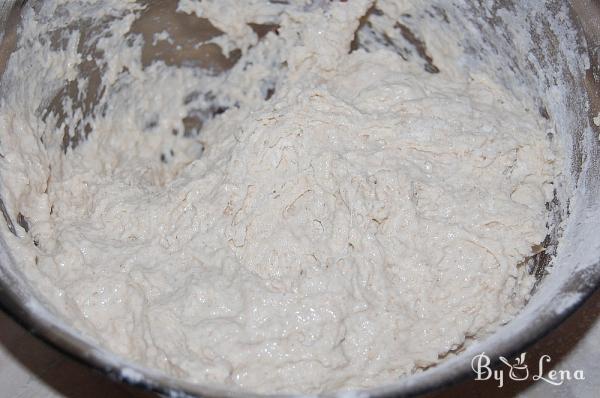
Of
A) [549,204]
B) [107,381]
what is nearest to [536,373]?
[549,204]

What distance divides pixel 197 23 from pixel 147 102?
33 centimetres

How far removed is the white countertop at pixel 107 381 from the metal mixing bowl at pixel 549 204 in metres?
0.38

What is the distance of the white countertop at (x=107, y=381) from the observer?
6.36ft

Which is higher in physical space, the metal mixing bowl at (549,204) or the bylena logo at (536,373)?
the metal mixing bowl at (549,204)

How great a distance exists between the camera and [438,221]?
1830 mm

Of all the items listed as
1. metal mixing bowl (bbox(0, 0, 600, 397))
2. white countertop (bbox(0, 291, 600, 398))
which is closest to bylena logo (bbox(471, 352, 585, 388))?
white countertop (bbox(0, 291, 600, 398))

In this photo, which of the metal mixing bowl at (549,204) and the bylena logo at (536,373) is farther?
the bylena logo at (536,373)

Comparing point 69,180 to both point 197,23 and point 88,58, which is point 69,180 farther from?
point 197,23

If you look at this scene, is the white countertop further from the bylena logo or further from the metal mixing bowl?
the metal mixing bowl

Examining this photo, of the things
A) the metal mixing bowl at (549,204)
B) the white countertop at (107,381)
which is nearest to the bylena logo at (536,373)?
the white countertop at (107,381)

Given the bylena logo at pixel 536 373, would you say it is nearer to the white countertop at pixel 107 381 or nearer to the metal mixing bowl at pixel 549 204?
the white countertop at pixel 107 381

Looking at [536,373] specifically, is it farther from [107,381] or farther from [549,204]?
[107,381]

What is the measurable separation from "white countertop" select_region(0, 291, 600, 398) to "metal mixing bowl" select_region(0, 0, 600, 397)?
1.24ft

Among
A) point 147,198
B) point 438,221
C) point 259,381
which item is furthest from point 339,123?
point 259,381
